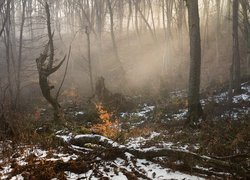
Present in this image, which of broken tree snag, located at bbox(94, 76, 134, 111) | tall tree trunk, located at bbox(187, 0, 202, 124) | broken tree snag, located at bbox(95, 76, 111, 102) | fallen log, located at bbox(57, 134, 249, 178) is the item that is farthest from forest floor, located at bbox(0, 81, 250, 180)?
broken tree snag, located at bbox(95, 76, 111, 102)

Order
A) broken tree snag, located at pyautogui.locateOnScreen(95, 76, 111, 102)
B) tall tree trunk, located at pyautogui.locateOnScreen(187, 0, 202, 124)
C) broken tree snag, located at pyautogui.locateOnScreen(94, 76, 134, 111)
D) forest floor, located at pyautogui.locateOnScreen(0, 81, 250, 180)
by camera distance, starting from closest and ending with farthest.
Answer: forest floor, located at pyautogui.locateOnScreen(0, 81, 250, 180)
tall tree trunk, located at pyautogui.locateOnScreen(187, 0, 202, 124)
broken tree snag, located at pyautogui.locateOnScreen(94, 76, 134, 111)
broken tree snag, located at pyautogui.locateOnScreen(95, 76, 111, 102)

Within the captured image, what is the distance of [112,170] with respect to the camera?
6234 millimetres

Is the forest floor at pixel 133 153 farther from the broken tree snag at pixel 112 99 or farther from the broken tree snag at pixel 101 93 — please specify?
the broken tree snag at pixel 101 93

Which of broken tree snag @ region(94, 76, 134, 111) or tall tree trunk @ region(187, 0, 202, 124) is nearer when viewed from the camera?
tall tree trunk @ region(187, 0, 202, 124)

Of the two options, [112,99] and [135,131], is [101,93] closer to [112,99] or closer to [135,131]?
[112,99]

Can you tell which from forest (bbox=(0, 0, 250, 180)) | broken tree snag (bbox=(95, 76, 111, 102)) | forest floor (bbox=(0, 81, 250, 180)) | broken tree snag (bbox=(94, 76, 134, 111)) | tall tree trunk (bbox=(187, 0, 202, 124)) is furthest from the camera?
broken tree snag (bbox=(95, 76, 111, 102))

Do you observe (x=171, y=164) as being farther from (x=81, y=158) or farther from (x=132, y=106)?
(x=132, y=106)

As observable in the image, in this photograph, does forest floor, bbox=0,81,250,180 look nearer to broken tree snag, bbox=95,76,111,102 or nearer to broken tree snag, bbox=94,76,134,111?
broken tree snag, bbox=94,76,134,111

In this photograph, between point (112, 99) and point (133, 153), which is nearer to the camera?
point (133, 153)

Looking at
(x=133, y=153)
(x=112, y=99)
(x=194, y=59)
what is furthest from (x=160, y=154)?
(x=112, y=99)

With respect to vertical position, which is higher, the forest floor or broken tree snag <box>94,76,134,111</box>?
the forest floor

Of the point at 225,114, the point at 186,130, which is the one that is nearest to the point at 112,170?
the point at 186,130

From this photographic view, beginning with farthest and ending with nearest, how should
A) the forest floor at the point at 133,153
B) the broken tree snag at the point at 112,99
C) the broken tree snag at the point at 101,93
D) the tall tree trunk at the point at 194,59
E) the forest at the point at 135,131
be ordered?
the broken tree snag at the point at 101,93
the broken tree snag at the point at 112,99
the tall tree trunk at the point at 194,59
the forest at the point at 135,131
the forest floor at the point at 133,153

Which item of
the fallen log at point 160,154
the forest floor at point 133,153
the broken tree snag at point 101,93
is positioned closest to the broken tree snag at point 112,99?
the broken tree snag at point 101,93
